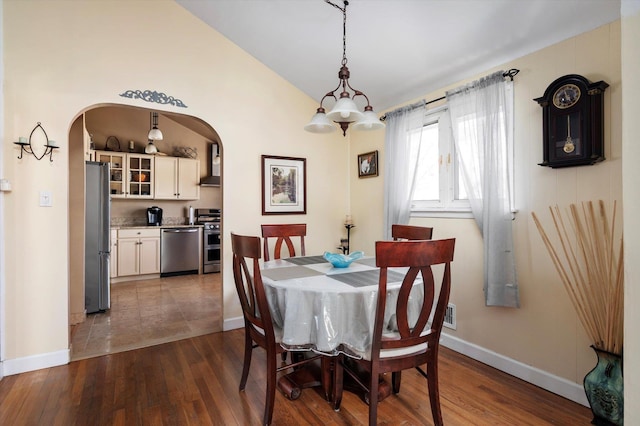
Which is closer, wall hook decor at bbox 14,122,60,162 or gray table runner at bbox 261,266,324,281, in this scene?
gray table runner at bbox 261,266,324,281

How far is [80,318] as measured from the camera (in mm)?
3287

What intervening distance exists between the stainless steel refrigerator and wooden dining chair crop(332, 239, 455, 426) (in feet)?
10.8

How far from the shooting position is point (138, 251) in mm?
5137

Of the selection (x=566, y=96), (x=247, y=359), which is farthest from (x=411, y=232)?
(x=247, y=359)

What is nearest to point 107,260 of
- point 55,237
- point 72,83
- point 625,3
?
point 55,237

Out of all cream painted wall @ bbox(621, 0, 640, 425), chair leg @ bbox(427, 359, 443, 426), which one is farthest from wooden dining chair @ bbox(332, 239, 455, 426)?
cream painted wall @ bbox(621, 0, 640, 425)

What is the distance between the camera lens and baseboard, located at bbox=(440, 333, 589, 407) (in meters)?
1.90

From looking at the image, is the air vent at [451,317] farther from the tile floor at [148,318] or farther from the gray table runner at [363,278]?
the tile floor at [148,318]

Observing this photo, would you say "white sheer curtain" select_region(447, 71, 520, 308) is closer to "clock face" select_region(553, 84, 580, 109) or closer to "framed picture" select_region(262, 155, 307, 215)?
"clock face" select_region(553, 84, 580, 109)

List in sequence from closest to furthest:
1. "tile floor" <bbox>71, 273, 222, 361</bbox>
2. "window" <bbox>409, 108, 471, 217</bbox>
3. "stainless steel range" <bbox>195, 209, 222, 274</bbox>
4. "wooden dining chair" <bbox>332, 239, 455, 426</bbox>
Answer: "wooden dining chair" <bbox>332, 239, 455, 426</bbox>, "window" <bbox>409, 108, 471, 217</bbox>, "tile floor" <bbox>71, 273, 222, 361</bbox>, "stainless steel range" <bbox>195, 209, 222, 274</bbox>

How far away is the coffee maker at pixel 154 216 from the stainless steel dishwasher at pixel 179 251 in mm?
322

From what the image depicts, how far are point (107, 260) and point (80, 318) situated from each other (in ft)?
Answer: 2.07

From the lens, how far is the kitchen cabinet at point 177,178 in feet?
18.2

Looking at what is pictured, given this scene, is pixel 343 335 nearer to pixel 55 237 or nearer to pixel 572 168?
pixel 572 168
